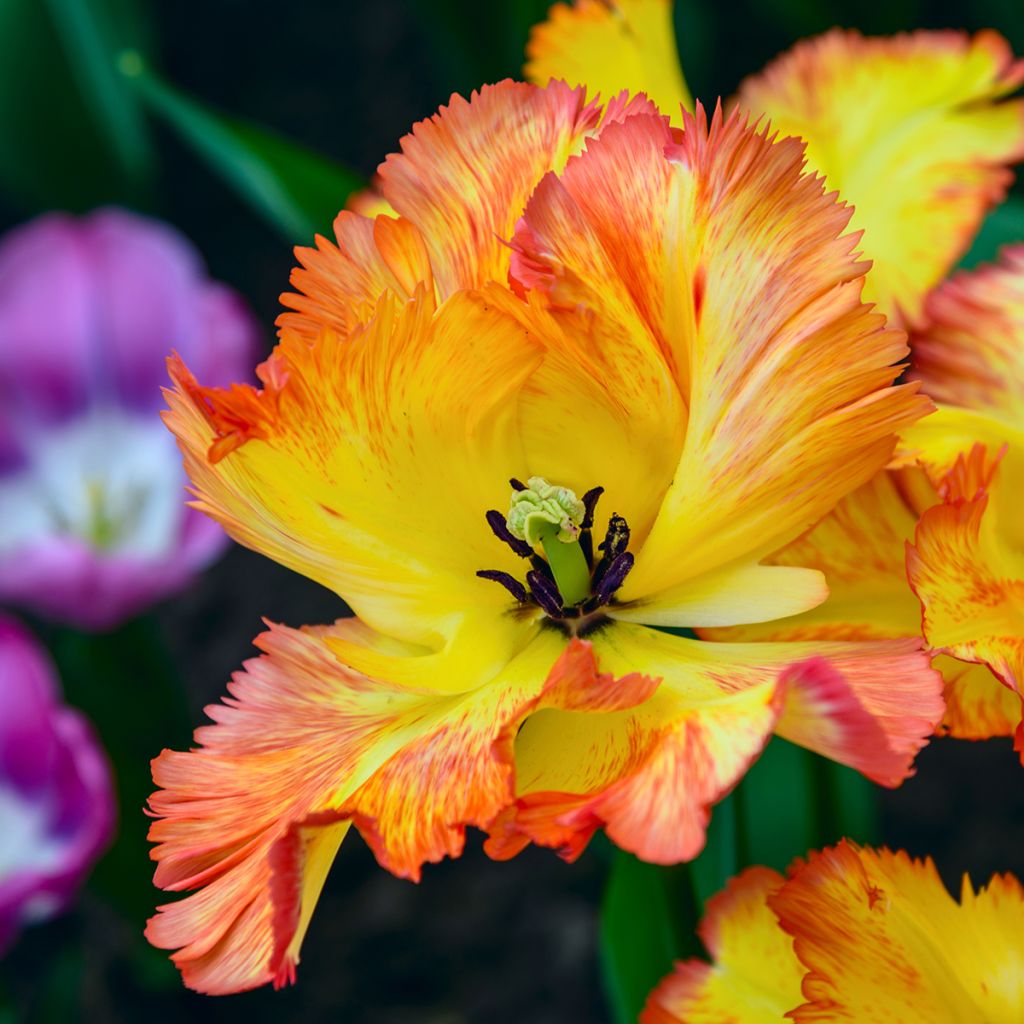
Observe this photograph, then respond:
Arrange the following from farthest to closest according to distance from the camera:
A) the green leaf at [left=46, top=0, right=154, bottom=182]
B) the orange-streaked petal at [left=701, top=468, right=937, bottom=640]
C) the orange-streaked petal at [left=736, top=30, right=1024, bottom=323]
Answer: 1. the green leaf at [left=46, top=0, right=154, bottom=182]
2. the orange-streaked petal at [left=736, top=30, right=1024, bottom=323]
3. the orange-streaked petal at [left=701, top=468, right=937, bottom=640]

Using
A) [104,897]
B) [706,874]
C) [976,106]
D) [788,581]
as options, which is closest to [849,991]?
[788,581]

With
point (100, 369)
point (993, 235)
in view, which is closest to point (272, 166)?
point (100, 369)

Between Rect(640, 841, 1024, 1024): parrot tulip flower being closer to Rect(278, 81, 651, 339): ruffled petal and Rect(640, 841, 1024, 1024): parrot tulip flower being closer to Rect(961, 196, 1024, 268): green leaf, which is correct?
Rect(278, 81, 651, 339): ruffled petal

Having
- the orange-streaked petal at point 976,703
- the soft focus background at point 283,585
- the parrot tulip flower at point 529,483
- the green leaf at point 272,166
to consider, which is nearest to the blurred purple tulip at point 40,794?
the soft focus background at point 283,585

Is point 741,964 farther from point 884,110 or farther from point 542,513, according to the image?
point 884,110

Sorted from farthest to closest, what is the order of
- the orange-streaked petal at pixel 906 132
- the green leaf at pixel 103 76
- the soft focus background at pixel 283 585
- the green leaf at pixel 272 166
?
1. the green leaf at pixel 103 76
2. the soft focus background at pixel 283 585
3. the green leaf at pixel 272 166
4. the orange-streaked petal at pixel 906 132

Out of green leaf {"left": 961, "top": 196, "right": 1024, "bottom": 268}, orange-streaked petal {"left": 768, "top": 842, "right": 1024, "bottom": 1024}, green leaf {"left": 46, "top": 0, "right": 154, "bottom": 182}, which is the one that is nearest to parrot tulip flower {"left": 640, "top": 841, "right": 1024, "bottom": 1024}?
orange-streaked petal {"left": 768, "top": 842, "right": 1024, "bottom": 1024}

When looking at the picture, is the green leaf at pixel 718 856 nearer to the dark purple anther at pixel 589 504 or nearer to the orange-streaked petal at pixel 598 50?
the dark purple anther at pixel 589 504
